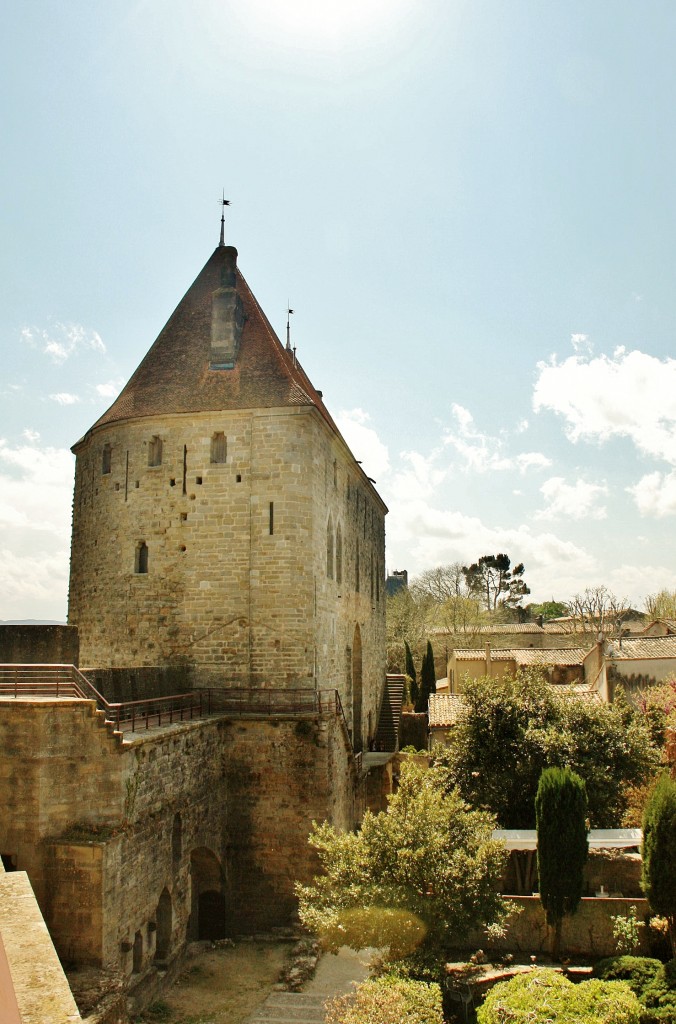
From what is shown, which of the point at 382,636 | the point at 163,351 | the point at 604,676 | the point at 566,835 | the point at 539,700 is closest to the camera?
the point at 566,835

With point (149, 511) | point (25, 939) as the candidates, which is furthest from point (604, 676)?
point (25, 939)

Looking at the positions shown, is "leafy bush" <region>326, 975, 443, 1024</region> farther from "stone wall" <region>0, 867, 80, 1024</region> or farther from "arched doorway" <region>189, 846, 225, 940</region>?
"stone wall" <region>0, 867, 80, 1024</region>

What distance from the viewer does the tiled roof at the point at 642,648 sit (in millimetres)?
27906

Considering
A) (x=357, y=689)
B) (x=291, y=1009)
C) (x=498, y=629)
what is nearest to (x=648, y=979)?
(x=291, y=1009)

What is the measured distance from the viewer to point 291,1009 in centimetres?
1288

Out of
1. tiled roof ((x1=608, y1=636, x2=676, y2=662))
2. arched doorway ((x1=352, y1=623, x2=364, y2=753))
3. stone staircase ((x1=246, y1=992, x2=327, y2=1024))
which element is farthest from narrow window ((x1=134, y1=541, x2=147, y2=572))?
tiled roof ((x1=608, y1=636, x2=676, y2=662))

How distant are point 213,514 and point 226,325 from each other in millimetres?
5692

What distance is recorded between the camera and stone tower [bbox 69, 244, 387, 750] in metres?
18.6

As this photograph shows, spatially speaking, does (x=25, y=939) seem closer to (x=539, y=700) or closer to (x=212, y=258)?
(x=539, y=700)

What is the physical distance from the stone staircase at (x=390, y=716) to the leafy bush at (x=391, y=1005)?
1814 centimetres

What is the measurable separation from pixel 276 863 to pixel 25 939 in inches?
505

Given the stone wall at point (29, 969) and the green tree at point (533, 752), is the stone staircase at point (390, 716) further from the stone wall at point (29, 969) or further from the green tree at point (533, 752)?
the stone wall at point (29, 969)

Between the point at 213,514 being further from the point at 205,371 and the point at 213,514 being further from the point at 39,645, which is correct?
the point at 39,645

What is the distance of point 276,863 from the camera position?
658 inches
